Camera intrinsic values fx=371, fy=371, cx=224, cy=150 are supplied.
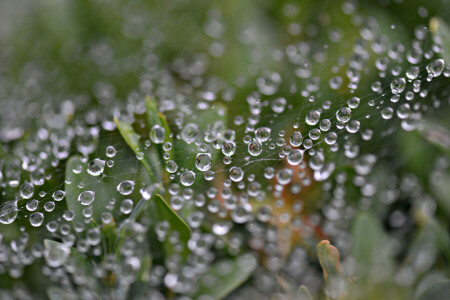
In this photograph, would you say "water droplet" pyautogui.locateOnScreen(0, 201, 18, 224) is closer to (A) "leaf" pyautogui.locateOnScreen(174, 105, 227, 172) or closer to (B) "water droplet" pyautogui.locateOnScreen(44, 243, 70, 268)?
(B) "water droplet" pyautogui.locateOnScreen(44, 243, 70, 268)

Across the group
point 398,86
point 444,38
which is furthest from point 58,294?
point 444,38

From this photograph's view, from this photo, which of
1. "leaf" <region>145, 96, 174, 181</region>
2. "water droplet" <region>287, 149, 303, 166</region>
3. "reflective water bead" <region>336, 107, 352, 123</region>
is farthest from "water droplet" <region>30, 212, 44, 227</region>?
"reflective water bead" <region>336, 107, 352, 123</region>

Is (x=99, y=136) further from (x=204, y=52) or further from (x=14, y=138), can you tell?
(x=204, y=52)

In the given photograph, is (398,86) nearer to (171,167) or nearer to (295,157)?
(295,157)

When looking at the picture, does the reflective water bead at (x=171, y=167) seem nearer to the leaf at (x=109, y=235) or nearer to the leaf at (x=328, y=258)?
the leaf at (x=109, y=235)

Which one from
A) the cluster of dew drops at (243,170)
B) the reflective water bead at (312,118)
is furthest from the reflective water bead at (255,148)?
the reflective water bead at (312,118)

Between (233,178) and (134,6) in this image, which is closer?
(233,178)

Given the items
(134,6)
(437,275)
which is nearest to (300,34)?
(134,6)
